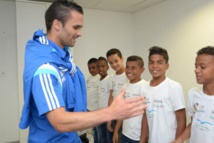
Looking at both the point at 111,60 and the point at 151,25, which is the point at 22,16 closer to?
the point at 111,60

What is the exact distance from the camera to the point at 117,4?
3609 mm

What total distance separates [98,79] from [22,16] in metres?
1.54

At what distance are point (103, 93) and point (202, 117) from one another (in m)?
1.56

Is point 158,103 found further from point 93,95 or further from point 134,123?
point 93,95

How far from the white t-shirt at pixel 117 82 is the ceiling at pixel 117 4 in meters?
1.57

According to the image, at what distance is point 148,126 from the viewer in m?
1.80

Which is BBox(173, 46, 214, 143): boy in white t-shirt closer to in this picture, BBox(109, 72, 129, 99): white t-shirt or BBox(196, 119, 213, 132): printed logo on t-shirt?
BBox(196, 119, 213, 132): printed logo on t-shirt

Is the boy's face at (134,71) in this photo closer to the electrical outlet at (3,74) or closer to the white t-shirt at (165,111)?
the white t-shirt at (165,111)

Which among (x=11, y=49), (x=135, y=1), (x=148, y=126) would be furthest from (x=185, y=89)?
(x=11, y=49)

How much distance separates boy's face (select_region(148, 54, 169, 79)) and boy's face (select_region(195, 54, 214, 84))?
35cm

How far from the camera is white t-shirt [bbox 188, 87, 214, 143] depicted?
4.50ft

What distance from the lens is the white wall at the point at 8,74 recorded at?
10.8 feet

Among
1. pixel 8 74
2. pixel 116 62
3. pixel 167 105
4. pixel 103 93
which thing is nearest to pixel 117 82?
pixel 116 62

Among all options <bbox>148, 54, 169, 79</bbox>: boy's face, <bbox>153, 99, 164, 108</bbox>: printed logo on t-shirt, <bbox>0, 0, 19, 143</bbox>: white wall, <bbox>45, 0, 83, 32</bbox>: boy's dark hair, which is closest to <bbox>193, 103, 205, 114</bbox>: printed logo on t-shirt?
<bbox>153, 99, 164, 108</bbox>: printed logo on t-shirt
